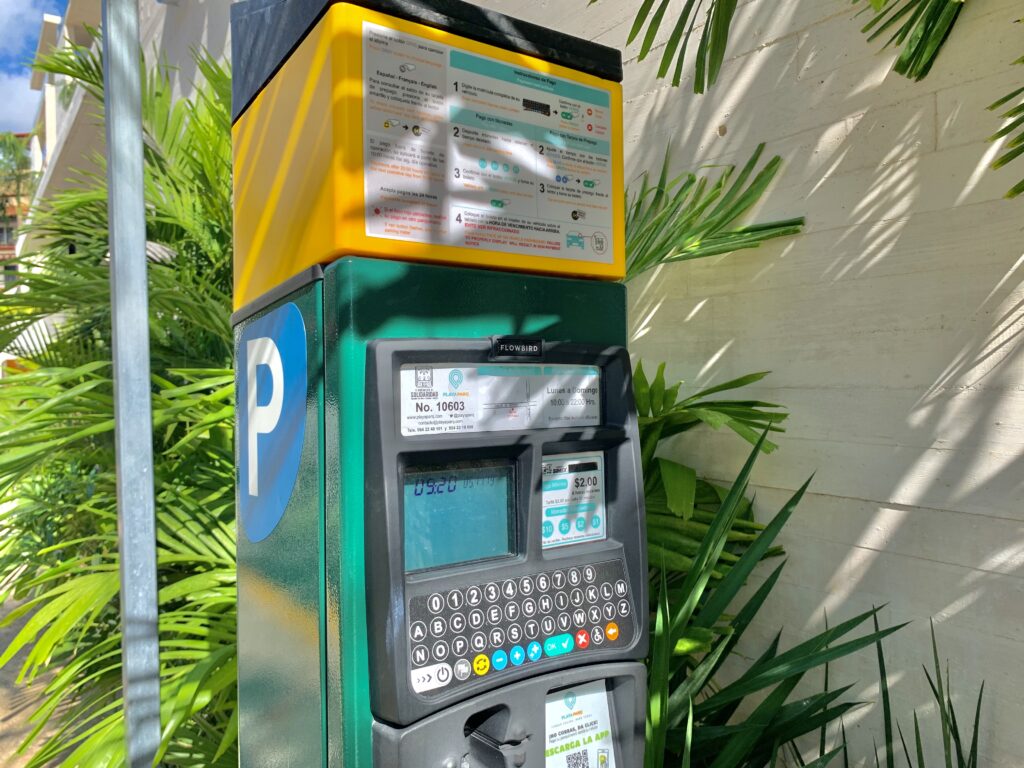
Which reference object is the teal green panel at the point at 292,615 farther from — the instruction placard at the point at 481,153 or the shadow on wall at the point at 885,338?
the shadow on wall at the point at 885,338

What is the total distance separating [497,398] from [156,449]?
1935mm

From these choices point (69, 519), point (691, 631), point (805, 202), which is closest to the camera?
point (691, 631)

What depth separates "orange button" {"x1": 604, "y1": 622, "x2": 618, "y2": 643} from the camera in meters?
1.13

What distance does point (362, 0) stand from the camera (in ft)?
3.22

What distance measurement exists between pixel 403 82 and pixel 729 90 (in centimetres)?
132

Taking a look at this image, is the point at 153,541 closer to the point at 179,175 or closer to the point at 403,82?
the point at 403,82

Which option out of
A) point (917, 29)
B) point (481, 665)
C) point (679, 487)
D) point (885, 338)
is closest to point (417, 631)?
point (481, 665)

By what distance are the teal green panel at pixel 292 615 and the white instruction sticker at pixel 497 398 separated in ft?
0.48

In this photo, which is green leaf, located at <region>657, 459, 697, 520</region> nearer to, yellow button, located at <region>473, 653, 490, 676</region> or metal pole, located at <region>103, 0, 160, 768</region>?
yellow button, located at <region>473, 653, 490, 676</region>

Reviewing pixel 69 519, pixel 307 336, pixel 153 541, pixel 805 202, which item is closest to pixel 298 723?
pixel 153 541

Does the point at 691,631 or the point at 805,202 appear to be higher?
the point at 805,202

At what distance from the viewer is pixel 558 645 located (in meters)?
1.08

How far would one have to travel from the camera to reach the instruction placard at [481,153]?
39.5 inches

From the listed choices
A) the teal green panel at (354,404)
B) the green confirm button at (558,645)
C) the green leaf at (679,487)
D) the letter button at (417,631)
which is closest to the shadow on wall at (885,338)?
the green leaf at (679,487)
